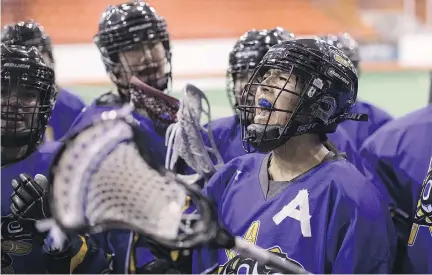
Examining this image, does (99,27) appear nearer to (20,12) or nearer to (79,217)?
(20,12)

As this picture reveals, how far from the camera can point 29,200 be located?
1509mm

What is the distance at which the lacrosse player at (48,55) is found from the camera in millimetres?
1628

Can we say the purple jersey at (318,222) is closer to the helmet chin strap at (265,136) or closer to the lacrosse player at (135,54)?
the helmet chin strap at (265,136)

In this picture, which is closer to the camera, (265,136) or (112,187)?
(112,187)

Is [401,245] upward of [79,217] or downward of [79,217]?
downward

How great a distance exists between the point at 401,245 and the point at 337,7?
5.72 metres

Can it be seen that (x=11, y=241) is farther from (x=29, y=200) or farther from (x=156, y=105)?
(x=156, y=105)

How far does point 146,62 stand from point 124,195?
909mm

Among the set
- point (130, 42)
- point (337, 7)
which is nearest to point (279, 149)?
point (130, 42)

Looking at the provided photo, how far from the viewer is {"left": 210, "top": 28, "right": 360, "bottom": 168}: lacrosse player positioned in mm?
1890

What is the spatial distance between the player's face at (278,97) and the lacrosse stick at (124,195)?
0.37 meters

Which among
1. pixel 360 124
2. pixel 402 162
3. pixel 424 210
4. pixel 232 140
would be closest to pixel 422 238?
pixel 424 210

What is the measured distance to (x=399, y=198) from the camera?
5.84 feet

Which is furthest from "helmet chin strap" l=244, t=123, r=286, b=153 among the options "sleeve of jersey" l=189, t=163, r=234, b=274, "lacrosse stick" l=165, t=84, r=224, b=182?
"lacrosse stick" l=165, t=84, r=224, b=182
